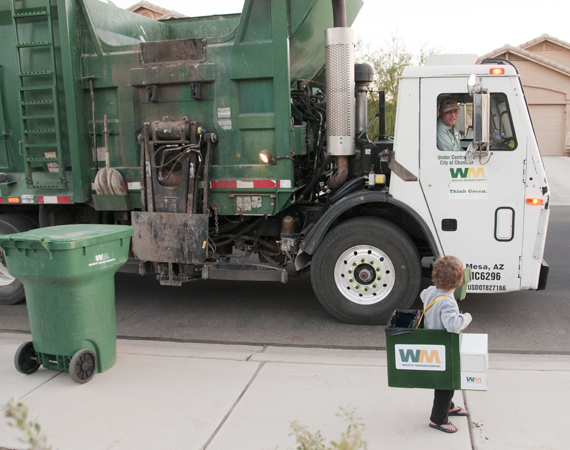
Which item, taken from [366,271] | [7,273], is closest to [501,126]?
[366,271]

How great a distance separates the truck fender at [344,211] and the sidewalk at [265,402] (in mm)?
1108

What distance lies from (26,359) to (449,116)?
13.7ft

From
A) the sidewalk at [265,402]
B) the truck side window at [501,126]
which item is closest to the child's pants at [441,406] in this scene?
the sidewalk at [265,402]

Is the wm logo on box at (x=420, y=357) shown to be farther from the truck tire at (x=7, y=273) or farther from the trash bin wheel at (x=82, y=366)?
the truck tire at (x=7, y=273)

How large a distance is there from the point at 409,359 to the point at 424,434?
459 mm

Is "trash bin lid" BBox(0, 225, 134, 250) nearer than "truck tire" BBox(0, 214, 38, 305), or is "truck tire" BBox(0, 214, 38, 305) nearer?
"trash bin lid" BBox(0, 225, 134, 250)

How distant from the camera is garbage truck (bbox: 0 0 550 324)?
17.1ft

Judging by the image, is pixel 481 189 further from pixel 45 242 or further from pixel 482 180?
pixel 45 242

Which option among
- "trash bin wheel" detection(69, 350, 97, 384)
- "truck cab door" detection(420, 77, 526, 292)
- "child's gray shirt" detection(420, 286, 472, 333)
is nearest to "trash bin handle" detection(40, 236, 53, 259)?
"trash bin wheel" detection(69, 350, 97, 384)

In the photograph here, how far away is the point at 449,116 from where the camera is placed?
530 cm

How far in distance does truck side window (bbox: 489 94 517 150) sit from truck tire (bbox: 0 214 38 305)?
5.16 meters

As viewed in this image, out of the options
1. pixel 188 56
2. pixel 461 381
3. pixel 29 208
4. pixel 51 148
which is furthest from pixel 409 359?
pixel 29 208

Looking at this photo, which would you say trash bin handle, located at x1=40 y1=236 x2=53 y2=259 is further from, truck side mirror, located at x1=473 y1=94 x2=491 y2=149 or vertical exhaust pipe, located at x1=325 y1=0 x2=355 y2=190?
truck side mirror, located at x1=473 y1=94 x2=491 y2=149

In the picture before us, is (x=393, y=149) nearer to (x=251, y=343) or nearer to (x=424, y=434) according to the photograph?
(x=251, y=343)
